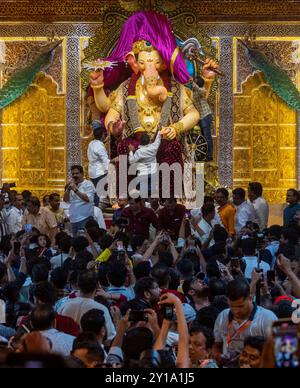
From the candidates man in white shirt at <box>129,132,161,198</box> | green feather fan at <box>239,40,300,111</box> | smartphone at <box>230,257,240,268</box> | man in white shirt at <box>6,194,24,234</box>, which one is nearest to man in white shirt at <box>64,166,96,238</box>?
man in white shirt at <box>6,194,24,234</box>

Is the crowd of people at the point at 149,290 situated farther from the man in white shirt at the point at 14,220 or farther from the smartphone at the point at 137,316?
the man in white shirt at the point at 14,220

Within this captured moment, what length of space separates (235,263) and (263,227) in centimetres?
578

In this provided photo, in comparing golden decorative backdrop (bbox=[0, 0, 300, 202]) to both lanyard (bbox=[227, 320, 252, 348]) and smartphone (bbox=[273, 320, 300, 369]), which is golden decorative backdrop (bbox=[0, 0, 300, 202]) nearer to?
lanyard (bbox=[227, 320, 252, 348])

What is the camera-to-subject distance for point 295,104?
21.5 m

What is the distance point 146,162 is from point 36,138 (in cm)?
434

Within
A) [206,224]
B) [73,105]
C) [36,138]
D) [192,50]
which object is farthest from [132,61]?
[206,224]

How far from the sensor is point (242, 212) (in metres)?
15.1

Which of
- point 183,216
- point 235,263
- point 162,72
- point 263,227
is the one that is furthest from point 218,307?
point 162,72

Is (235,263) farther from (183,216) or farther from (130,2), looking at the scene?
(130,2)

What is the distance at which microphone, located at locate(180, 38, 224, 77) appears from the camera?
20516 millimetres

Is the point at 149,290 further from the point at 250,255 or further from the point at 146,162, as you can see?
the point at 146,162

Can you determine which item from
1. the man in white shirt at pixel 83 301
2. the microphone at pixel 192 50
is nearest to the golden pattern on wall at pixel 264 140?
the microphone at pixel 192 50

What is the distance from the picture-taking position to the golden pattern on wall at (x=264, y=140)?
71.9ft

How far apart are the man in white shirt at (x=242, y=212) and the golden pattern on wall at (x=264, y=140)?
658 cm
